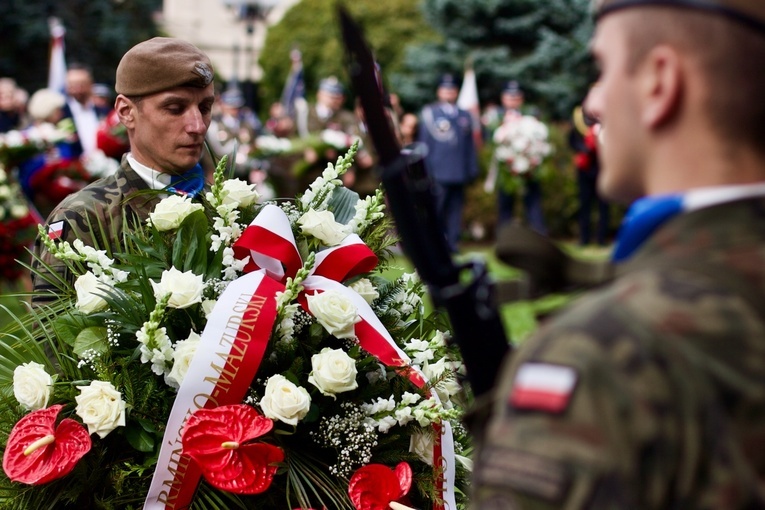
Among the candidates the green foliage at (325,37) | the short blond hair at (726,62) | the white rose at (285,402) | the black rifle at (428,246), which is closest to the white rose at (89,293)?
the white rose at (285,402)

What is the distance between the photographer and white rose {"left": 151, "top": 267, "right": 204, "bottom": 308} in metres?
2.29

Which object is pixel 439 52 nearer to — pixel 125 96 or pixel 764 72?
pixel 125 96

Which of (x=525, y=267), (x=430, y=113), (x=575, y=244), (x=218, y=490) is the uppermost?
(x=525, y=267)

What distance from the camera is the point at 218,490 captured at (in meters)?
2.23

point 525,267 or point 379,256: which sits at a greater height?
point 525,267

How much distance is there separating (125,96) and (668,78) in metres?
2.44

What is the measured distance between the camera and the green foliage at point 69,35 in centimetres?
2578

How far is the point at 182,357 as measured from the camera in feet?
7.33

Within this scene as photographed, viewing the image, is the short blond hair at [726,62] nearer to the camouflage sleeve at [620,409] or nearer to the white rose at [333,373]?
the camouflage sleeve at [620,409]

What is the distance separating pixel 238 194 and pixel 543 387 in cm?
160

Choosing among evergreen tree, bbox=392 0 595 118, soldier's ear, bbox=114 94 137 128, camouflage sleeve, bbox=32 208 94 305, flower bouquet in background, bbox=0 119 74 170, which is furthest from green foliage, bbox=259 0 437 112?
Answer: camouflage sleeve, bbox=32 208 94 305

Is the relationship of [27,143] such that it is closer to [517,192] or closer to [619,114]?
[517,192]

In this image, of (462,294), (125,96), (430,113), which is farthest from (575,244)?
(462,294)

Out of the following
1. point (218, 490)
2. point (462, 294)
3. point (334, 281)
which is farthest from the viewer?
point (334, 281)
